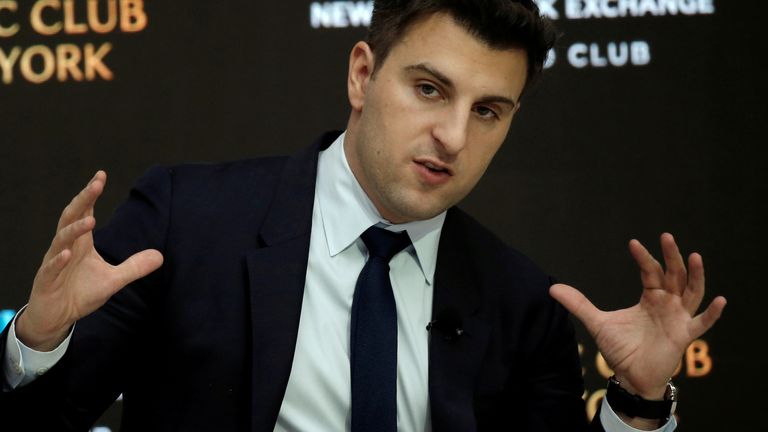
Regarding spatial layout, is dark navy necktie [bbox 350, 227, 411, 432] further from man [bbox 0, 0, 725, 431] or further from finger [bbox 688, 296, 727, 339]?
finger [bbox 688, 296, 727, 339]

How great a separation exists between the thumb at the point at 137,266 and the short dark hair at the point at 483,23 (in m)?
0.74

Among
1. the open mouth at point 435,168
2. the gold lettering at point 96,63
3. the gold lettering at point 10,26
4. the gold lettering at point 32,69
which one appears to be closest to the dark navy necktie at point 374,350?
the open mouth at point 435,168

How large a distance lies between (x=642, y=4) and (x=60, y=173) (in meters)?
1.79

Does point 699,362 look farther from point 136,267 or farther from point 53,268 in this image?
point 53,268

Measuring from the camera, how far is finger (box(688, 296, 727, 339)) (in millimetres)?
2260

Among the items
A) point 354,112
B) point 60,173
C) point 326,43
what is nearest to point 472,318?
point 354,112

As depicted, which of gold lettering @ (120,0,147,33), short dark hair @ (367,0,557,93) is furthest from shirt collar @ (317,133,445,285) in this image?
gold lettering @ (120,0,147,33)

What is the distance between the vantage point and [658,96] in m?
3.33

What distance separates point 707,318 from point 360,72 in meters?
0.98

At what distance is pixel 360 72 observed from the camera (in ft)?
8.75

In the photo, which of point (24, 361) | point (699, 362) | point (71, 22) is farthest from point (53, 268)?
point (699, 362)

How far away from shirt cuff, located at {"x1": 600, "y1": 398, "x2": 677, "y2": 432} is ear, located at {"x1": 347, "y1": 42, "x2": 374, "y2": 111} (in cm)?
89

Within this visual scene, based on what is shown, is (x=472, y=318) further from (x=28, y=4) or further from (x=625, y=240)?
(x=28, y=4)

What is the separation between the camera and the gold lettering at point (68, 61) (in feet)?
10.8
